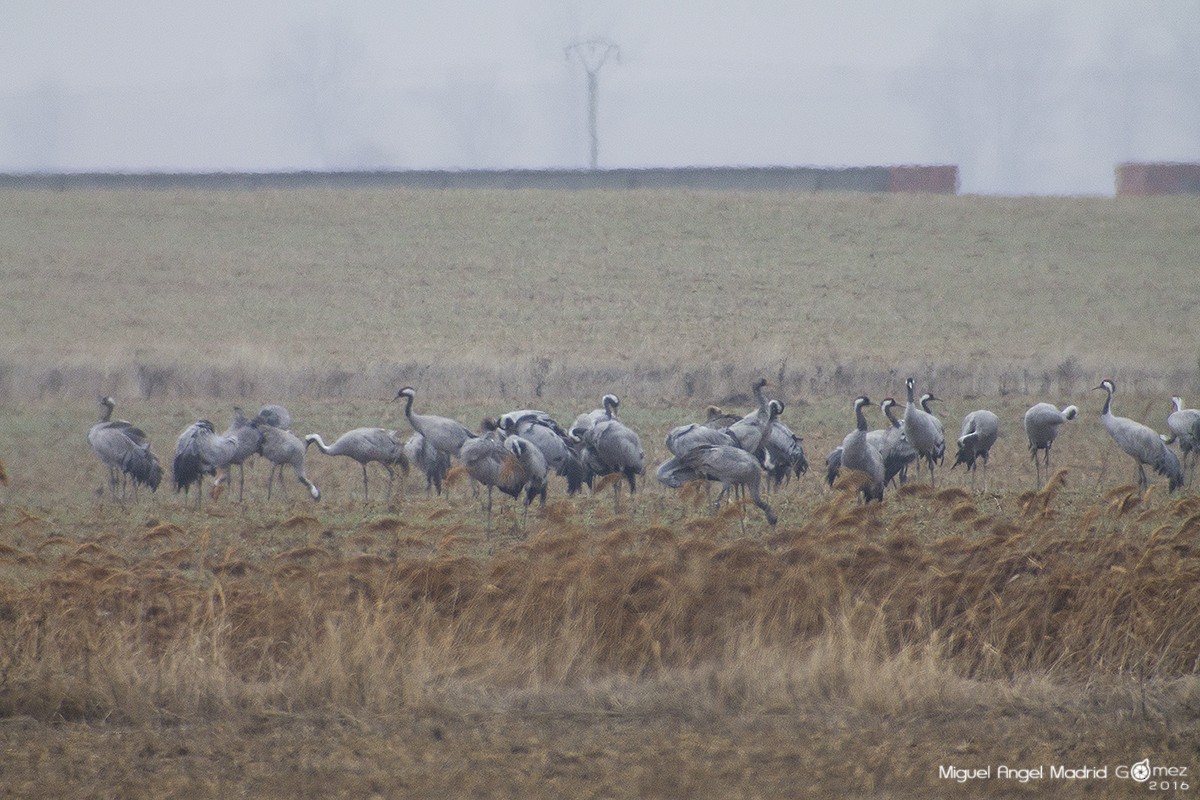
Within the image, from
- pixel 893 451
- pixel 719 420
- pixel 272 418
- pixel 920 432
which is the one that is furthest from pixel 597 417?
pixel 272 418

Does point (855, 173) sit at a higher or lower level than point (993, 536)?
higher

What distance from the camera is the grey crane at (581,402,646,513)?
12650 mm

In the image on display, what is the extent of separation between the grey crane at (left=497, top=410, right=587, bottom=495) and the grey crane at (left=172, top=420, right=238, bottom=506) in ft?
9.94

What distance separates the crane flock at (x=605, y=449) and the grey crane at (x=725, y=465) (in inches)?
0.4

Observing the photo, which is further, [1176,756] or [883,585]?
[883,585]

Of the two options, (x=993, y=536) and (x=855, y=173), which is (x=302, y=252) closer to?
(x=855, y=173)

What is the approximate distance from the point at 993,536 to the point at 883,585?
36.8 inches

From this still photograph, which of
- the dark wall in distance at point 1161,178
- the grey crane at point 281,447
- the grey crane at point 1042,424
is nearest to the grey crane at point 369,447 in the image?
the grey crane at point 281,447

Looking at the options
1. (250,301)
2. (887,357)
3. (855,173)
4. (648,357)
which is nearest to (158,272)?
(250,301)

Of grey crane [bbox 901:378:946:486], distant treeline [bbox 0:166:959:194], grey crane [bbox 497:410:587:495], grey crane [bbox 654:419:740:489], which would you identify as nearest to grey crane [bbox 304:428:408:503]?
grey crane [bbox 497:410:587:495]

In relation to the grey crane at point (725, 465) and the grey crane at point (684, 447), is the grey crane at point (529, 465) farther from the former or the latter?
the grey crane at point (725, 465)

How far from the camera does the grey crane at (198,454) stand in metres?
13.6

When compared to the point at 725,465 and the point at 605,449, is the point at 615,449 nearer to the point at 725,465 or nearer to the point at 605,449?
the point at 605,449

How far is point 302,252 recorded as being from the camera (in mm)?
35156
